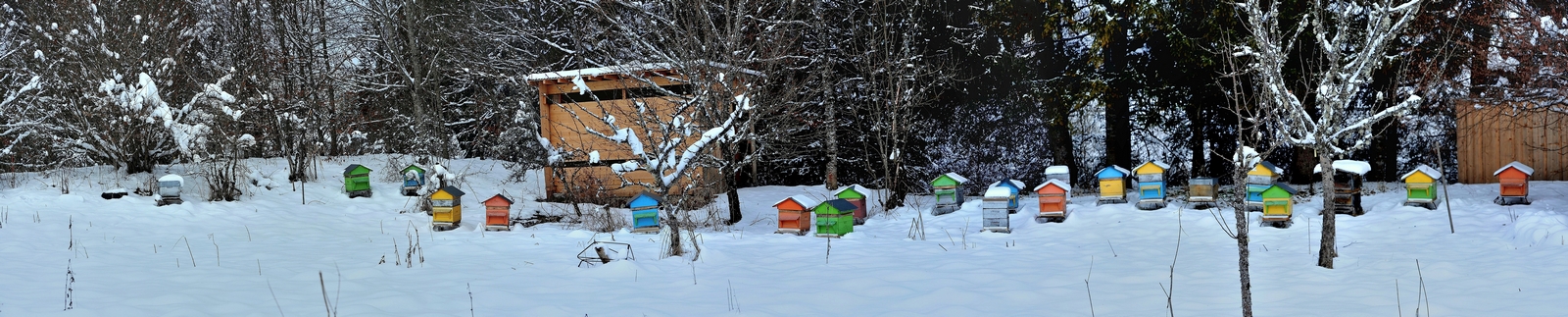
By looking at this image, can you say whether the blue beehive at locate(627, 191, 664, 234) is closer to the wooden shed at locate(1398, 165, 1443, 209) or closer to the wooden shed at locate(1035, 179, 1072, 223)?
the wooden shed at locate(1035, 179, 1072, 223)

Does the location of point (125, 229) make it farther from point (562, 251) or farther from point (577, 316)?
point (577, 316)

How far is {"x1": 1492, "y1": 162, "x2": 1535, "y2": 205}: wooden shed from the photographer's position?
389 inches

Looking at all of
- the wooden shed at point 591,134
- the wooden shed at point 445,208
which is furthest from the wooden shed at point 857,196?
the wooden shed at point 445,208

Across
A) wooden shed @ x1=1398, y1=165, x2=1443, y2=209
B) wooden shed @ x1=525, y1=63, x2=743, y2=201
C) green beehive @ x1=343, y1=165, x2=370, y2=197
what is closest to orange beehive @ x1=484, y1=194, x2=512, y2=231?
wooden shed @ x1=525, y1=63, x2=743, y2=201

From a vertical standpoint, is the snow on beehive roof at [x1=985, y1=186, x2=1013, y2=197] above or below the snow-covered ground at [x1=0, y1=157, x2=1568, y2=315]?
above

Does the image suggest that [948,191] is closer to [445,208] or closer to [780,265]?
[780,265]

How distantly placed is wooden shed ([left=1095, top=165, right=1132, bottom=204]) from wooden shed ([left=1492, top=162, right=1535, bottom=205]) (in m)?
3.77

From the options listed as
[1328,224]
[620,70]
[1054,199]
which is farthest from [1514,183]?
[620,70]

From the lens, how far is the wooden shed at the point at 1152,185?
10883mm

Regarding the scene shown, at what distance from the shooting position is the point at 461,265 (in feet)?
24.7

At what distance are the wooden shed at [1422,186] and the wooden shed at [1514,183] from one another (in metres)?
0.65

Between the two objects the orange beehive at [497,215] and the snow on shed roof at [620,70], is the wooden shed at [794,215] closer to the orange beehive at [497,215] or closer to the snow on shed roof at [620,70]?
the snow on shed roof at [620,70]

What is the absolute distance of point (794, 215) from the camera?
10.1 meters

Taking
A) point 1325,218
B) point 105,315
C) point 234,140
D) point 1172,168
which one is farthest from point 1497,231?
point 234,140
